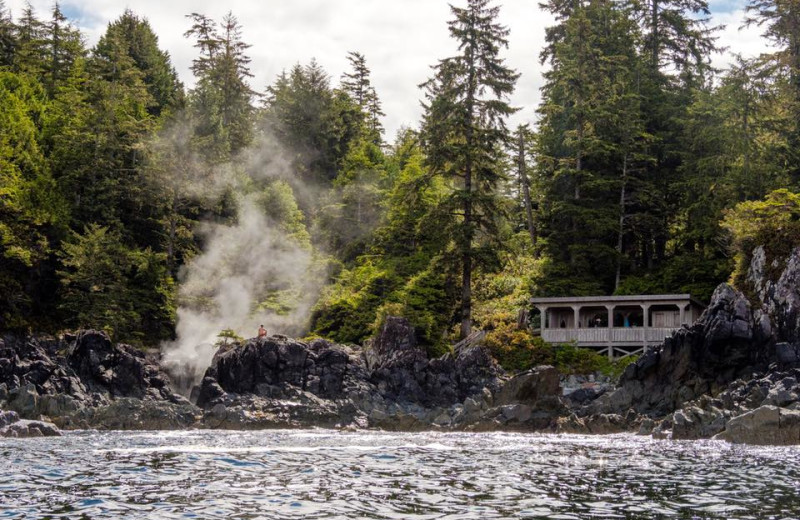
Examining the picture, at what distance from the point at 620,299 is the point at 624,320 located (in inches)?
128

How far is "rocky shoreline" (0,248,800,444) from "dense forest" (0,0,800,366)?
3.91 meters

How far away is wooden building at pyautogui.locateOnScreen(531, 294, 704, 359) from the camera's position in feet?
139

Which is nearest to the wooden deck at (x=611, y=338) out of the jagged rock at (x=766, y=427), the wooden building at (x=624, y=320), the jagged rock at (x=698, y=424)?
the wooden building at (x=624, y=320)

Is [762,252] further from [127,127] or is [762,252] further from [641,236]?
[127,127]

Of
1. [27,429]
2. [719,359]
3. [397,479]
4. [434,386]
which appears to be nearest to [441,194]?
[434,386]

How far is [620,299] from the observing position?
141 feet

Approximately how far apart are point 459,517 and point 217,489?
558 centimetres

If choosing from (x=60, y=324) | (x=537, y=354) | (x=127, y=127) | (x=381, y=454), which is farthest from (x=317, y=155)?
(x=381, y=454)

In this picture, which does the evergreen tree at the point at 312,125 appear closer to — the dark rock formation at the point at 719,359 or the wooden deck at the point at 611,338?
the wooden deck at the point at 611,338

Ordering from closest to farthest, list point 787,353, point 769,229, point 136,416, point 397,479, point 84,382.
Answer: point 397,479 < point 787,353 < point 136,416 < point 769,229 < point 84,382

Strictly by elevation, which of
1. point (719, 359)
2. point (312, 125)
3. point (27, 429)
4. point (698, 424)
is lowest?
point (27, 429)

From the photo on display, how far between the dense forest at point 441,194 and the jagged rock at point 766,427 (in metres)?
15.0

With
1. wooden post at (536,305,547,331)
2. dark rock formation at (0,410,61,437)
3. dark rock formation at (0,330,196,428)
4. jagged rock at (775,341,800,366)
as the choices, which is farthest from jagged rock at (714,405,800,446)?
dark rock formation at (0,410,61,437)

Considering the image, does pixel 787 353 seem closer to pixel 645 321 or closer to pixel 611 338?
pixel 645 321
